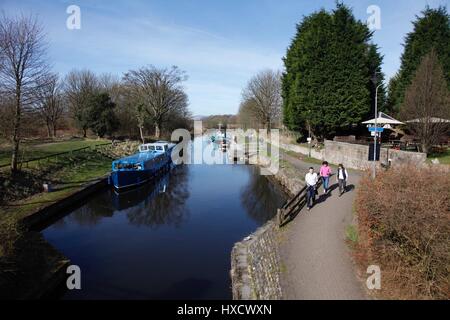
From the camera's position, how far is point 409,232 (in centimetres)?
745

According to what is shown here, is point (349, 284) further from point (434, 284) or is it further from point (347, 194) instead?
point (347, 194)

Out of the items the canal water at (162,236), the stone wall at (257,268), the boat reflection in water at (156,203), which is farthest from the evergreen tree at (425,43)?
the stone wall at (257,268)

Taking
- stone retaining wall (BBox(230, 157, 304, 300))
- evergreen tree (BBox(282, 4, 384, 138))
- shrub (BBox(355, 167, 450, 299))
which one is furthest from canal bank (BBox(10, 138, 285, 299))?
evergreen tree (BBox(282, 4, 384, 138))

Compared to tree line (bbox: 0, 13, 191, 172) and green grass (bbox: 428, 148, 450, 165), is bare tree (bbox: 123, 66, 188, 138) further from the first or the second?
green grass (bbox: 428, 148, 450, 165)

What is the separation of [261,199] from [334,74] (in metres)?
15.4

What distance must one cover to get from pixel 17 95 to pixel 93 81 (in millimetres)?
39015

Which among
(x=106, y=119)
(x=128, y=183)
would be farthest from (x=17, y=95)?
(x=106, y=119)

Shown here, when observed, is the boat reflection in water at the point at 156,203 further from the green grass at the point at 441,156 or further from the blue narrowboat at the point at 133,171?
the green grass at the point at 441,156

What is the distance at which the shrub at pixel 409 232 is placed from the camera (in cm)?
696

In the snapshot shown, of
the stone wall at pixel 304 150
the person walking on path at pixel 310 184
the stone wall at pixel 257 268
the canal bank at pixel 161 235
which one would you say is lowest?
the canal bank at pixel 161 235

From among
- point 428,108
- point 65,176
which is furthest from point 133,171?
point 428,108

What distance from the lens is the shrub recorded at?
6.96 m

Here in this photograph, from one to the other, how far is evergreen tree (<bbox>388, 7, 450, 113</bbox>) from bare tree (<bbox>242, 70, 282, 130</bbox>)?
21.5m

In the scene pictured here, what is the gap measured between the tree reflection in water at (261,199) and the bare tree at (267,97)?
1200 inches
